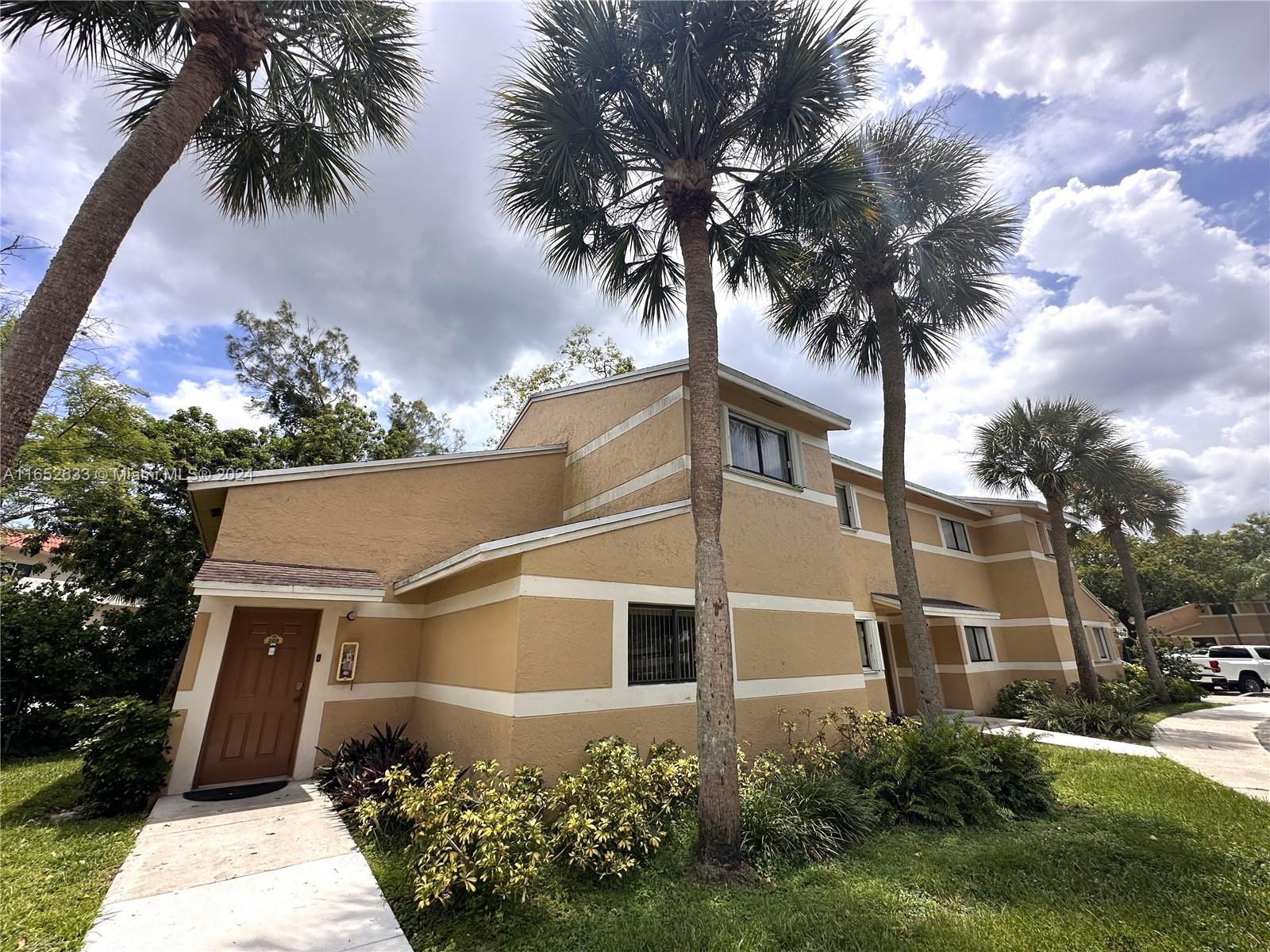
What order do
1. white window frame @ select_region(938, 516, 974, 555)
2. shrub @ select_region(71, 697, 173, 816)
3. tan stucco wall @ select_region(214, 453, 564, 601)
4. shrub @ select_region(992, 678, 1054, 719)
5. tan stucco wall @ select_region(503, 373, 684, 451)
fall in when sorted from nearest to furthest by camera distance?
shrub @ select_region(71, 697, 173, 816)
tan stucco wall @ select_region(214, 453, 564, 601)
tan stucco wall @ select_region(503, 373, 684, 451)
shrub @ select_region(992, 678, 1054, 719)
white window frame @ select_region(938, 516, 974, 555)

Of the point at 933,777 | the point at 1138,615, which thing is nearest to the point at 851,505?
the point at 933,777

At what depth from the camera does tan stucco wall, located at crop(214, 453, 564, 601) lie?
8.85 m

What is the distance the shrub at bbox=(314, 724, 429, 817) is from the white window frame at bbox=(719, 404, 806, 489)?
7.28 metres

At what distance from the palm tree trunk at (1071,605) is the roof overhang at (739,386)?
34.1 feet

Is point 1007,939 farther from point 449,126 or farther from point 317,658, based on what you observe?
point 449,126

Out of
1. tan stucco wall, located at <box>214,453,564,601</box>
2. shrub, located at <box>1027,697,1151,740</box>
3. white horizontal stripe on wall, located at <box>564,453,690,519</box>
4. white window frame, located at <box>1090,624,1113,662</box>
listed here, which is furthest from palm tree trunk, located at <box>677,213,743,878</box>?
white window frame, located at <box>1090,624,1113,662</box>

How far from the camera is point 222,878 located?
5.27 metres

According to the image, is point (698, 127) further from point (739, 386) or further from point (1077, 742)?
point (1077, 742)

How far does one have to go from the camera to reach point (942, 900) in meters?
4.93

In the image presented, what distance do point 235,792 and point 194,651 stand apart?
2272 mm

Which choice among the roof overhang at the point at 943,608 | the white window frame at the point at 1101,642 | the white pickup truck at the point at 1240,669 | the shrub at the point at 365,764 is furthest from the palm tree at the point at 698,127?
the white pickup truck at the point at 1240,669

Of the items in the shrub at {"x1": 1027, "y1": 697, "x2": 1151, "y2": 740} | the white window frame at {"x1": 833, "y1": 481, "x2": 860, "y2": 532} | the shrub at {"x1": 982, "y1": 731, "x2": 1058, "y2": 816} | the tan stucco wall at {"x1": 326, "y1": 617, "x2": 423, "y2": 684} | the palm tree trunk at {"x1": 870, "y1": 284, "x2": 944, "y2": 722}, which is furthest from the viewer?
the white window frame at {"x1": 833, "y1": 481, "x2": 860, "y2": 532}

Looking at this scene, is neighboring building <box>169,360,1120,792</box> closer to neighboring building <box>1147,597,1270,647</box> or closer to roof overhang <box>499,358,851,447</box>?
roof overhang <box>499,358,851,447</box>

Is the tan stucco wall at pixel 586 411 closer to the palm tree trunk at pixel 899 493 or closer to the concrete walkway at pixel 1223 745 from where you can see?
the palm tree trunk at pixel 899 493
